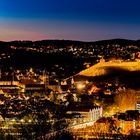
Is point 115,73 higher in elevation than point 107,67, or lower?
lower

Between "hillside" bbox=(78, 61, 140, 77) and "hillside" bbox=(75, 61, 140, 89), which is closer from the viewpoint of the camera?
"hillside" bbox=(75, 61, 140, 89)

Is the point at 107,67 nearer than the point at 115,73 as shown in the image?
No

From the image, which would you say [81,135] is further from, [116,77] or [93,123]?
[116,77]

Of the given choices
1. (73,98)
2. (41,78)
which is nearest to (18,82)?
(41,78)

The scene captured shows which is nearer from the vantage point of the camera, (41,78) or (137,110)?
(137,110)

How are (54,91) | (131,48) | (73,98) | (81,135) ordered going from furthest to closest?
(131,48)
(54,91)
(73,98)
(81,135)

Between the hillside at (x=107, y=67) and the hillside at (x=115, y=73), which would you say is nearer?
the hillside at (x=115, y=73)

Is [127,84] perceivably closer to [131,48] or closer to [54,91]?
[54,91]

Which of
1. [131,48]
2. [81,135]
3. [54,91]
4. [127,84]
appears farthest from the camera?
[131,48]

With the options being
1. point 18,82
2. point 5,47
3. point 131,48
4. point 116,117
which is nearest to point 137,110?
point 116,117
